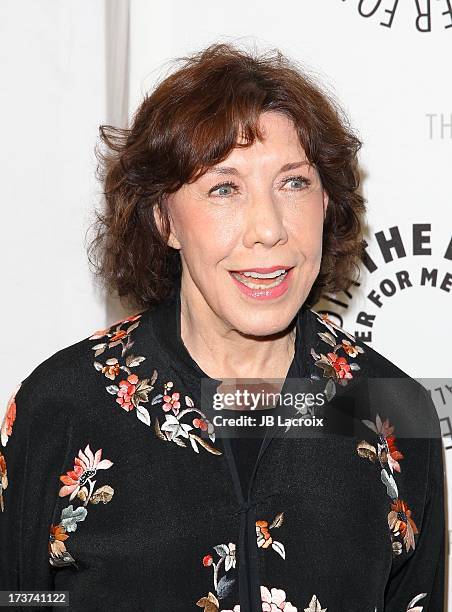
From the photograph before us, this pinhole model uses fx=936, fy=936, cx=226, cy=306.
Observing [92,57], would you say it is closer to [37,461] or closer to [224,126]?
[224,126]

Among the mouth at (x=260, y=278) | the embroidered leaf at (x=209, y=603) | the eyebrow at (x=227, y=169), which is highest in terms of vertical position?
the eyebrow at (x=227, y=169)

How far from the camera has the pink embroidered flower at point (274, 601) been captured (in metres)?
1.35

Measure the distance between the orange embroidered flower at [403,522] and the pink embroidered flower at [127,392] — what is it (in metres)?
0.44

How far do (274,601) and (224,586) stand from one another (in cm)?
8

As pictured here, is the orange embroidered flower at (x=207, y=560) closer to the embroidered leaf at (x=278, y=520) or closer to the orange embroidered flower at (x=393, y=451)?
the embroidered leaf at (x=278, y=520)

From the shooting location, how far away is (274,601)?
1353mm

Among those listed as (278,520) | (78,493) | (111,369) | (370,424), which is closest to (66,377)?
(111,369)

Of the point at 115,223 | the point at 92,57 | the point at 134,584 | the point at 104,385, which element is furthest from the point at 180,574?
the point at 92,57

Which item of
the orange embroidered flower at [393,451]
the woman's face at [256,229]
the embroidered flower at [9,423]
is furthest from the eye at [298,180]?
the embroidered flower at [9,423]

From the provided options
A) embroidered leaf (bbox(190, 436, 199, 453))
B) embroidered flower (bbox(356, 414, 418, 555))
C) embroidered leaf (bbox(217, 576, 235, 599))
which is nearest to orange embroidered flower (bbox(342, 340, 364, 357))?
embroidered flower (bbox(356, 414, 418, 555))

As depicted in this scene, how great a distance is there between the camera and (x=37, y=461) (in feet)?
4.65

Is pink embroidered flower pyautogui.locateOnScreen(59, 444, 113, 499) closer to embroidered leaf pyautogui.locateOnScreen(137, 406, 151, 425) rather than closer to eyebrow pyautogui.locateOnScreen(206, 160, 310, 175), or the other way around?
embroidered leaf pyautogui.locateOnScreen(137, 406, 151, 425)

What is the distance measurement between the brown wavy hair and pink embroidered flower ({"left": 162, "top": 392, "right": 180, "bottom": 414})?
25 centimetres

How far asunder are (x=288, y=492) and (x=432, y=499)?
11.9 inches
